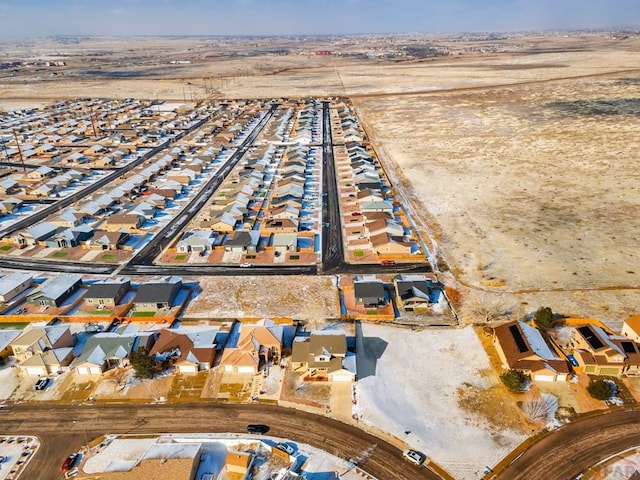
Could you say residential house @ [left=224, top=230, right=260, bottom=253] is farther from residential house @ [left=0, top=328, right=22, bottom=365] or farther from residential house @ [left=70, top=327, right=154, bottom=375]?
residential house @ [left=0, top=328, right=22, bottom=365]

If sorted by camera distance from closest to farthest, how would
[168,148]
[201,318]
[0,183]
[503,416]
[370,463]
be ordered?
[370,463] → [503,416] → [201,318] → [0,183] → [168,148]

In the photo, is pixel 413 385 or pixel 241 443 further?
pixel 413 385

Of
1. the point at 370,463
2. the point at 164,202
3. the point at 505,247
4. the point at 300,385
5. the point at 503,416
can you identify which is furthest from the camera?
Result: the point at 164,202

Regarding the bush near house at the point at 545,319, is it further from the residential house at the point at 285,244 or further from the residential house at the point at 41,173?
the residential house at the point at 41,173

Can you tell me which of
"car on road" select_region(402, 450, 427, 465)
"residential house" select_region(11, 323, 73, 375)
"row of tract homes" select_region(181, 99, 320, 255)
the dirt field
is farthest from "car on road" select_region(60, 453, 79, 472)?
"row of tract homes" select_region(181, 99, 320, 255)

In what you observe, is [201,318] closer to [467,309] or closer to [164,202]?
[467,309]

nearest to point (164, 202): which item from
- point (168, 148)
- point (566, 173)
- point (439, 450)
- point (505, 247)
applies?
point (168, 148)
